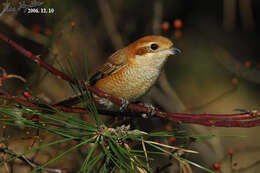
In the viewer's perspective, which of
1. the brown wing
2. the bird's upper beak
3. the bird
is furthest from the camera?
the brown wing

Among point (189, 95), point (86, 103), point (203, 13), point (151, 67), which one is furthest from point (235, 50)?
point (86, 103)

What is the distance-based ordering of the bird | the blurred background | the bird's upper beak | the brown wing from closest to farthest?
the bird's upper beak → the bird → the brown wing → the blurred background

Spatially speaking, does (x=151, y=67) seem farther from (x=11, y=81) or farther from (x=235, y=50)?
(x=235, y=50)

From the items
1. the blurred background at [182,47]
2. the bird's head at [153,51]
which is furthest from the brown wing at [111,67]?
the blurred background at [182,47]

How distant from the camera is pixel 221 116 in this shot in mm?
1920

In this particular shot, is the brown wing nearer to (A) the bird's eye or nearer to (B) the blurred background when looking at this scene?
(A) the bird's eye

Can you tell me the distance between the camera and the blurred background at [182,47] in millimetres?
4066

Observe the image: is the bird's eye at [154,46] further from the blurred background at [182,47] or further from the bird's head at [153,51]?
the blurred background at [182,47]

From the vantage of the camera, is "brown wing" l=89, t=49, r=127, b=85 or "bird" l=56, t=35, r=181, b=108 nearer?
"bird" l=56, t=35, r=181, b=108

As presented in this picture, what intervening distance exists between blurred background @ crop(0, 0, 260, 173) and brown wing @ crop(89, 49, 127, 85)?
Answer: 2.16 ft

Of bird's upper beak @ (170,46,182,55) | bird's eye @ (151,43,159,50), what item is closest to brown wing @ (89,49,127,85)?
bird's eye @ (151,43,159,50)

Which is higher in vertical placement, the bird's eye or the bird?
the bird's eye

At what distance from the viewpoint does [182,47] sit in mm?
5660

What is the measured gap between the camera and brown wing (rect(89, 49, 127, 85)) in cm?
305
